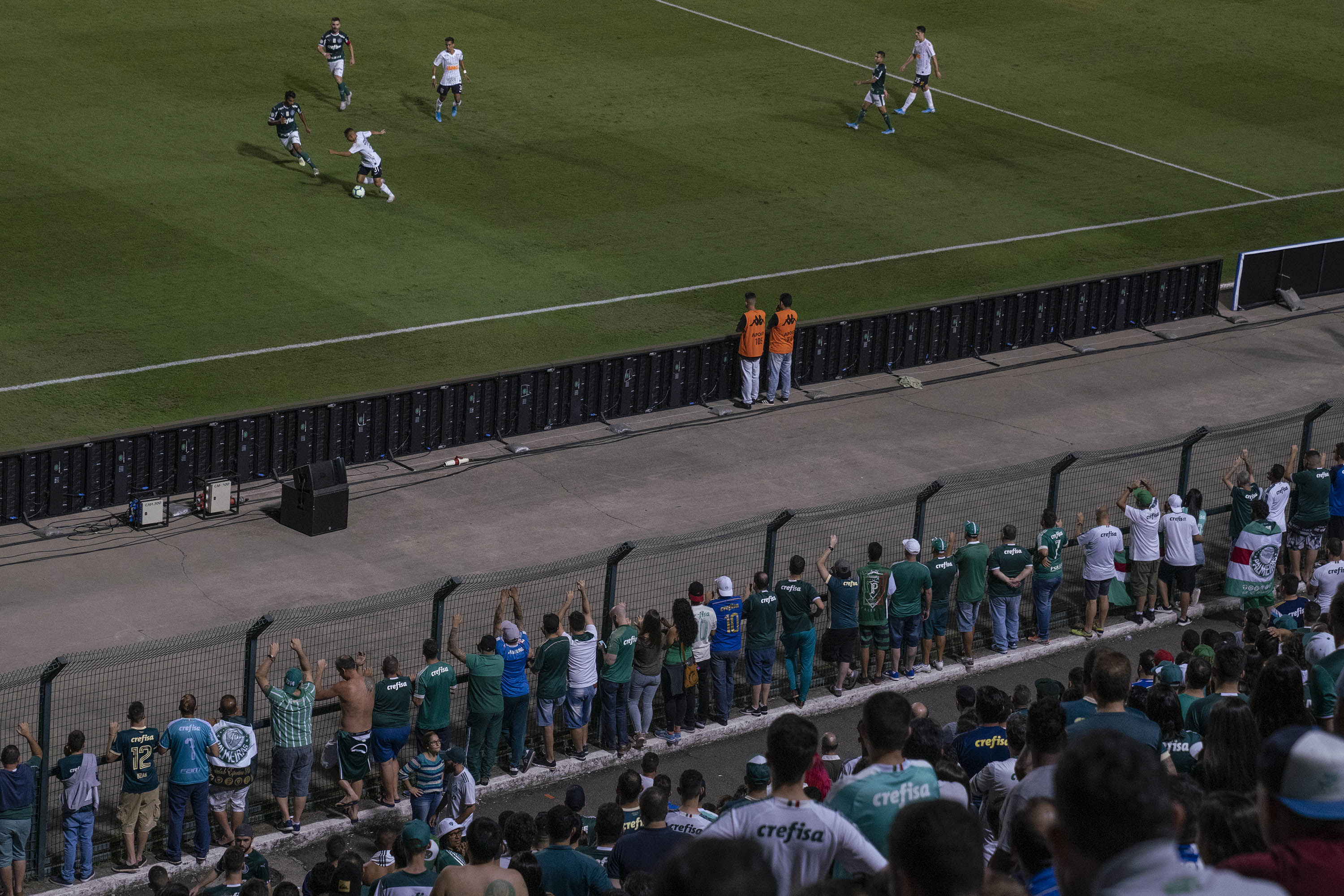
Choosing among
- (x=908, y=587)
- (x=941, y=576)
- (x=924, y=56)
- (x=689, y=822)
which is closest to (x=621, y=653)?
(x=908, y=587)

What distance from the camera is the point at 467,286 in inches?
→ 1190

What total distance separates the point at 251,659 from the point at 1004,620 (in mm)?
8148

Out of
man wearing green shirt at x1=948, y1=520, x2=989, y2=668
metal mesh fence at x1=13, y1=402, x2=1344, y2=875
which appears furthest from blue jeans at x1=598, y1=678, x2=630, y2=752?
man wearing green shirt at x1=948, y1=520, x2=989, y2=668

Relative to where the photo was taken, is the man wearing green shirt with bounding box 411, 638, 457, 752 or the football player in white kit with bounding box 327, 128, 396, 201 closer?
the man wearing green shirt with bounding box 411, 638, 457, 752

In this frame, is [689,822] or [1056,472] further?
[1056,472]

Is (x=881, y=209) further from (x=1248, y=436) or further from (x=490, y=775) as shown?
(x=490, y=775)

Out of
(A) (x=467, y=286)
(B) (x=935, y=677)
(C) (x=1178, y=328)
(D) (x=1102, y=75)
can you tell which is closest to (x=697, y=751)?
(B) (x=935, y=677)

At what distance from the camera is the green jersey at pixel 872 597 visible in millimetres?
17078

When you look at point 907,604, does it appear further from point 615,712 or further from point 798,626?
point 615,712

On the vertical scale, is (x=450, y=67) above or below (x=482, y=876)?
above

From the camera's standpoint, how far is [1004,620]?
1830cm

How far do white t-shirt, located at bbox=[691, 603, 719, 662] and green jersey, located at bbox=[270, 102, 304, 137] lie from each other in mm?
21101

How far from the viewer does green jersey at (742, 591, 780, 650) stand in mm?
16312

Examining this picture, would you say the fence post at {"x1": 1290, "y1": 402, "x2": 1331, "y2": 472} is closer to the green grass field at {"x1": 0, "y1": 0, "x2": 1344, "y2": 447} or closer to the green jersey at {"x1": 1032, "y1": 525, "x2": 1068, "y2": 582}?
the green jersey at {"x1": 1032, "y1": 525, "x2": 1068, "y2": 582}
